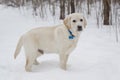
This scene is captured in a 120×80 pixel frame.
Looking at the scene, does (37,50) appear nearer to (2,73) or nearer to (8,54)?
(2,73)

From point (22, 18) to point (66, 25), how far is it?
706 cm

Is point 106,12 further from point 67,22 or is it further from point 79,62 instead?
point 67,22

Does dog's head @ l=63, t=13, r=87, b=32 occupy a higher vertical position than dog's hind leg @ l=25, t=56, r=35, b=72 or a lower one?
higher

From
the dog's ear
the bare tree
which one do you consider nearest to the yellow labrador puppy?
the dog's ear

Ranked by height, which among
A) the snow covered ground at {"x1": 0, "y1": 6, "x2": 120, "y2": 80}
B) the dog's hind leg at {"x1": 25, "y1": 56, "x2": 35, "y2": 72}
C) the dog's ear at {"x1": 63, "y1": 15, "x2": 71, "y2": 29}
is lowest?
the snow covered ground at {"x1": 0, "y1": 6, "x2": 120, "y2": 80}

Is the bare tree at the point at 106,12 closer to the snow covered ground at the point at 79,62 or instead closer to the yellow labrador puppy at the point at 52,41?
the snow covered ground at the point at 79,62

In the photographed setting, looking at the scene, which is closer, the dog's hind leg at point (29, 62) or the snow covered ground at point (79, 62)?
the snow covered ground at point (79, 62)

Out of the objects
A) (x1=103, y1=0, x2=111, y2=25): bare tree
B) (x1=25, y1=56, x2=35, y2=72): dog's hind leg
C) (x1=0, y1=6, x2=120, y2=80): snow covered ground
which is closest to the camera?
(x1=0, y1=6, x2=120, y2=80): snow covered ground

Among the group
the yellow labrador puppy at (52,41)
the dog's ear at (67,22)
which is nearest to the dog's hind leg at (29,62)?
the yellow labrador puppy at (52,41)

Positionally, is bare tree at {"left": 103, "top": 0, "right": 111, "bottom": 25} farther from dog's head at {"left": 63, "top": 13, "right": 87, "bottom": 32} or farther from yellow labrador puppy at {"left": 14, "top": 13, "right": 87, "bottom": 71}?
dog's head at {"left": 63, "top": 13, "right": 87, "bottom": 32}

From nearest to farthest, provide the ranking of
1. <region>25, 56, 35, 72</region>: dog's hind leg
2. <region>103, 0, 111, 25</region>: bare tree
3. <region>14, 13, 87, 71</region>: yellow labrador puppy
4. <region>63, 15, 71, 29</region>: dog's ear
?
<region>63, 15, 71, 29</region>: dog's ear < <region>14, 13, 87, 71</region>: yellow labrador puppy < <region>25, 56, 35, 72</region>: dog's hind leg < <region>103, 0, 111, 25</region>: bare tree

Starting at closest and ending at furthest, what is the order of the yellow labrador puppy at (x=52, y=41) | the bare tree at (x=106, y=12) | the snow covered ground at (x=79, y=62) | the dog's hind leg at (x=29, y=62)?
the snow covered ground at (x=79, y=62) < the yellow labrador puppy at (x=52, y=41) < the dog's hind leg at (x=29, y=62) < the bare tree at (x=106, y=12)

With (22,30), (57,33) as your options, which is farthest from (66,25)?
(22,30)

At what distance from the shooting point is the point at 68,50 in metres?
4.21
